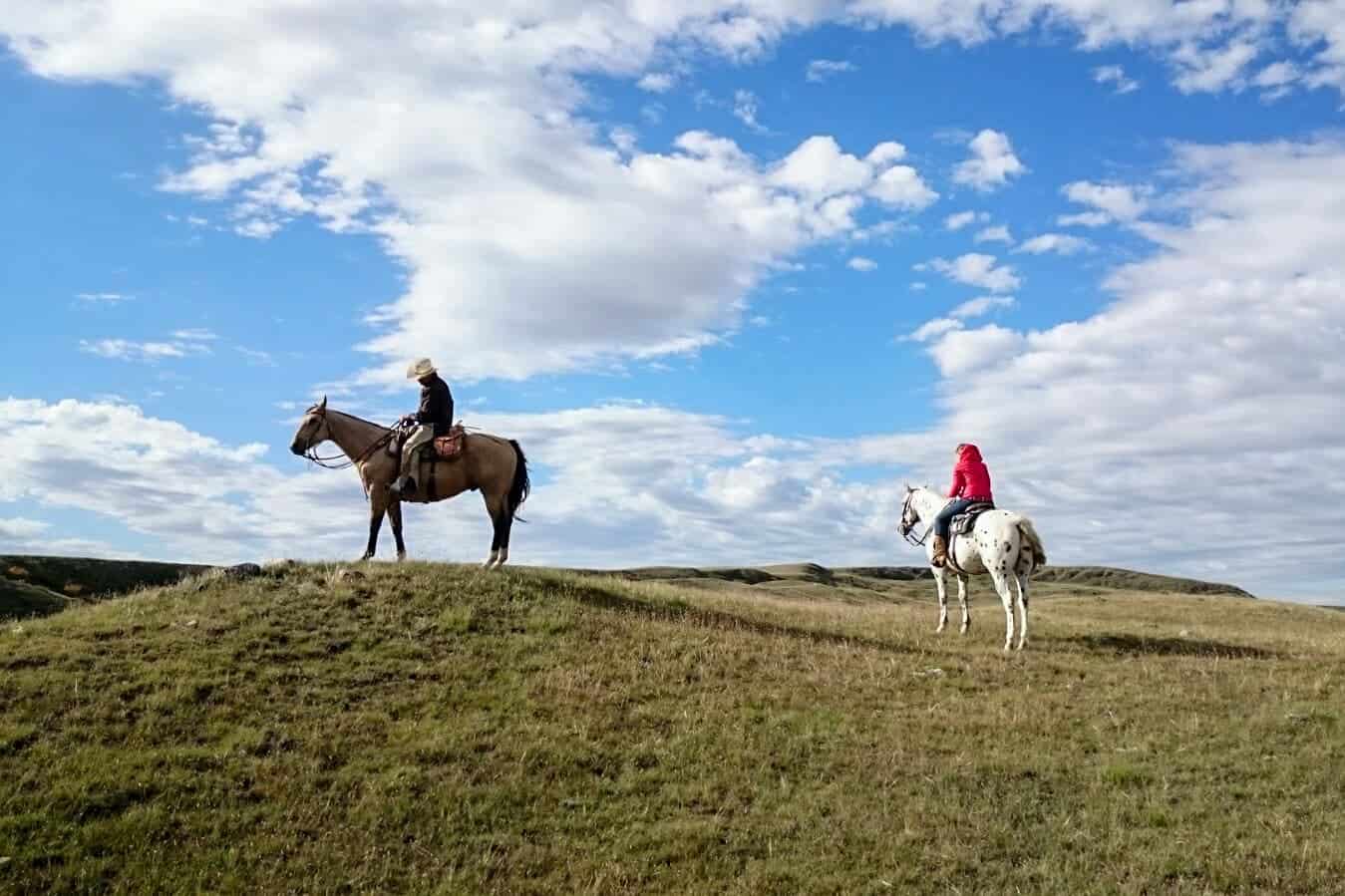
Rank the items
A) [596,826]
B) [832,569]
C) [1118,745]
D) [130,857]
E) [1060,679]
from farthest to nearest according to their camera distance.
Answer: [832,569]
[1060,679]
[1118,745]
[596,826]
[130,857]

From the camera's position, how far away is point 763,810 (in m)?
12.2

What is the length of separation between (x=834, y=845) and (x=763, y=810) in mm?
1157

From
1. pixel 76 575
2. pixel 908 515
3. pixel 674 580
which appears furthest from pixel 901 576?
pixel 908 515

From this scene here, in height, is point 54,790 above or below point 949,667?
below

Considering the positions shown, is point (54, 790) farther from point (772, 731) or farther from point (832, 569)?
point (832, 569)

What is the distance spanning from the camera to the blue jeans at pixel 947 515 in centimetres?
2183

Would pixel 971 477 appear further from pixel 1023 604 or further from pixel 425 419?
pixel 425 419

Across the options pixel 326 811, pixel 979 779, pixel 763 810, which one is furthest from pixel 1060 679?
pixel 326 811

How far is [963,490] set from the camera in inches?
874

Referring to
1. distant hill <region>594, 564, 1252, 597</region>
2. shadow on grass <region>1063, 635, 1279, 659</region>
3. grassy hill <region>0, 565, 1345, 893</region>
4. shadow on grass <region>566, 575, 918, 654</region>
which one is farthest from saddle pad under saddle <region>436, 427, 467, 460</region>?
distant hill <region>594, 564, 1252, 597</region>

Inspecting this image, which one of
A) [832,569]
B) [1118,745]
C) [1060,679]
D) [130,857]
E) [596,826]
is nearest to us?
[130,857]

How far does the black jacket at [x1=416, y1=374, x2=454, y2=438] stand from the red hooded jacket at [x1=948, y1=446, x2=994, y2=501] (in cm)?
1055

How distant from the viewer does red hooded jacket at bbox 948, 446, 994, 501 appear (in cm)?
2194

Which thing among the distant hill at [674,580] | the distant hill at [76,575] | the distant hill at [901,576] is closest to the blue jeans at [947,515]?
the distant hill at [674,580]
